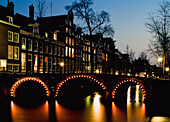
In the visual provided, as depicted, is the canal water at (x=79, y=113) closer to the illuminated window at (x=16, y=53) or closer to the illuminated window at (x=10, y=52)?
the illuminated window at (x=10, y=52)

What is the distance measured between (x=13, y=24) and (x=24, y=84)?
948 centimetres

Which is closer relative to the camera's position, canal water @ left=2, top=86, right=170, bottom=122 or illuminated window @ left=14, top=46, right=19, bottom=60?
canal water @ left=2, top=86, right=170, bottom=122

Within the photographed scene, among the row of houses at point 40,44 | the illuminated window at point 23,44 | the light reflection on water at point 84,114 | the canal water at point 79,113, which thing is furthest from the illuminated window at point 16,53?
the light reflection on water at point 84,114

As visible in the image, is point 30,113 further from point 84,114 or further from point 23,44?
point 23,44

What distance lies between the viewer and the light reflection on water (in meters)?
24.5

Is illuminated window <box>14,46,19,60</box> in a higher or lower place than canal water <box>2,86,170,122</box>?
higher

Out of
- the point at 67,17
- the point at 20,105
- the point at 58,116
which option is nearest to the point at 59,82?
the point at 20,105

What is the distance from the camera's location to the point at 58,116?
25797mm

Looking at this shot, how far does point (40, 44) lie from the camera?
47000mm

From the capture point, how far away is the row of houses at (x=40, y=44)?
3816cm

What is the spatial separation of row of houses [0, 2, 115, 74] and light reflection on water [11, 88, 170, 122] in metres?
5.06

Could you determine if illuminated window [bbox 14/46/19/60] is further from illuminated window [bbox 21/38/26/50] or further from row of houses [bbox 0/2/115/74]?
illuminated window [bbox 21/38/26/50]

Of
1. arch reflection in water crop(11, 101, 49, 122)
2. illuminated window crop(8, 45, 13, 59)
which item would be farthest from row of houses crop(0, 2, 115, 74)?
arch reflection in water crop(11, 101, 49, 122)

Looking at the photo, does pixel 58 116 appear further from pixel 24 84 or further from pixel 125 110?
pixel 24 84
